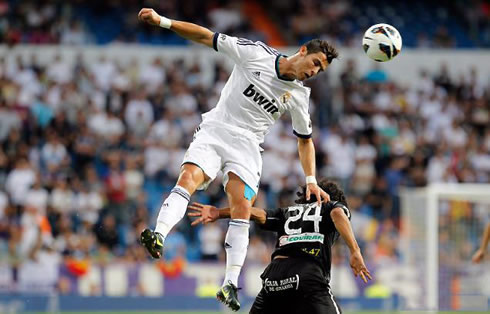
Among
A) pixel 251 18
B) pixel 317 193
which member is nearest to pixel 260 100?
pixel 317 193

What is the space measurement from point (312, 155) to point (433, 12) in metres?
18.8

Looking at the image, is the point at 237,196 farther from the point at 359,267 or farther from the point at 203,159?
the point at 359,267

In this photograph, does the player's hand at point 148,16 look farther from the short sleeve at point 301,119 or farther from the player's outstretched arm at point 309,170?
the player's outstretched arm at point 309,170

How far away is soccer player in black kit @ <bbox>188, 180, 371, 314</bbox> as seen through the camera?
8.07 metres

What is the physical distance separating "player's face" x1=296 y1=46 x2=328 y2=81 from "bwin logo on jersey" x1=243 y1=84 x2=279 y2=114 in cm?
43

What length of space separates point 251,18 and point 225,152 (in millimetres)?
17383

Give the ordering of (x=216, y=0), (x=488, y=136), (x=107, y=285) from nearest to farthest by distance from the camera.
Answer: (x=107, y=285), (x=488, y=136), (x=216, y=0)

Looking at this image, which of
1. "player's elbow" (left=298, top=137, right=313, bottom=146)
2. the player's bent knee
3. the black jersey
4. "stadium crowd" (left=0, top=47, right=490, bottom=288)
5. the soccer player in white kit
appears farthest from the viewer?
"stadium crowd" (left=0, top=47, right=490, bottom=288)

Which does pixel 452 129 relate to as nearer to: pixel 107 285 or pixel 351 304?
pixel 351 304

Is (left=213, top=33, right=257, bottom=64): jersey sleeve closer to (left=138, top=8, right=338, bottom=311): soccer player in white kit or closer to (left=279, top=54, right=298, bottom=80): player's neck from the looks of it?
(left=138, top=8, right=338, bottom=311): soccer player in white kit

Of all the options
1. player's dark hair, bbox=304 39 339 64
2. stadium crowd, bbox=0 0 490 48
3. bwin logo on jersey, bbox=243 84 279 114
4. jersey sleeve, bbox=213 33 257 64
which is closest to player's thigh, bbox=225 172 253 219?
bwin logo on jersey, bbox=243 84 279 114

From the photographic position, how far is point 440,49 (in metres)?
25.0

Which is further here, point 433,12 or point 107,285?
point 433,12

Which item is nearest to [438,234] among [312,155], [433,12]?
[312,155]
